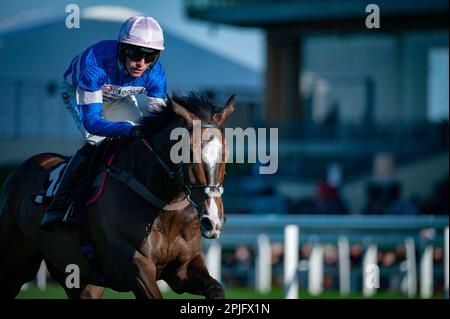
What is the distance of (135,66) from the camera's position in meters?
5.25

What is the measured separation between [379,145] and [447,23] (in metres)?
2.72

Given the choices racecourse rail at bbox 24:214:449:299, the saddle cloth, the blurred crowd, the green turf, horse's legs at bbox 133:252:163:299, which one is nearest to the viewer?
horse's legs at bbox 133:252:163:299

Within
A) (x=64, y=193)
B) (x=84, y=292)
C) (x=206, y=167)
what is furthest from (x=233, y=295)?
(x=206, y=167)

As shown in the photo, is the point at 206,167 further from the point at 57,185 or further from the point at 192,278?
the point at 57,185

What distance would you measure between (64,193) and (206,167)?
107cm

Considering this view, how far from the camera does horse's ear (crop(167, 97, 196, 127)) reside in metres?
4.88

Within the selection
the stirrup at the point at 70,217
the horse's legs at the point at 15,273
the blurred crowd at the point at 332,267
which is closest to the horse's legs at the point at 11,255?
the horse's legs at the point at 15,273

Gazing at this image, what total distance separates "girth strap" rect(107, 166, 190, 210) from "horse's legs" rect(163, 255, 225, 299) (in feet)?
0.99

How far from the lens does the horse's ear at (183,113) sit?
4.88 meters

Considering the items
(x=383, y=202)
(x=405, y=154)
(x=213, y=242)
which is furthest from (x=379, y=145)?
(x=213, y=242)

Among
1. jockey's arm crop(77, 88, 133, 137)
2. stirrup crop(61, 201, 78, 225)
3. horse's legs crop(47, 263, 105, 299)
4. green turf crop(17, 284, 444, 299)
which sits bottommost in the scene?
green turf crop(17, 284, 444, 299)

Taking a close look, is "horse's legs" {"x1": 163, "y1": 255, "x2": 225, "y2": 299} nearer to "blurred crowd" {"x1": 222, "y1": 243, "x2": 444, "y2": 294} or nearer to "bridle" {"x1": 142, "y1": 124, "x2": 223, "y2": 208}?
"bridle" {"x1": 142, "y1": 124, "x2": 223, "y2": 208}

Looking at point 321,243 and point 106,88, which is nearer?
point 106,88

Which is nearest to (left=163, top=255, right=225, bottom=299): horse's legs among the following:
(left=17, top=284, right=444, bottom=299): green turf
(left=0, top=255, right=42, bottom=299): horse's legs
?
(left=0, top=255, right=42, bottom=299): horse's legs
